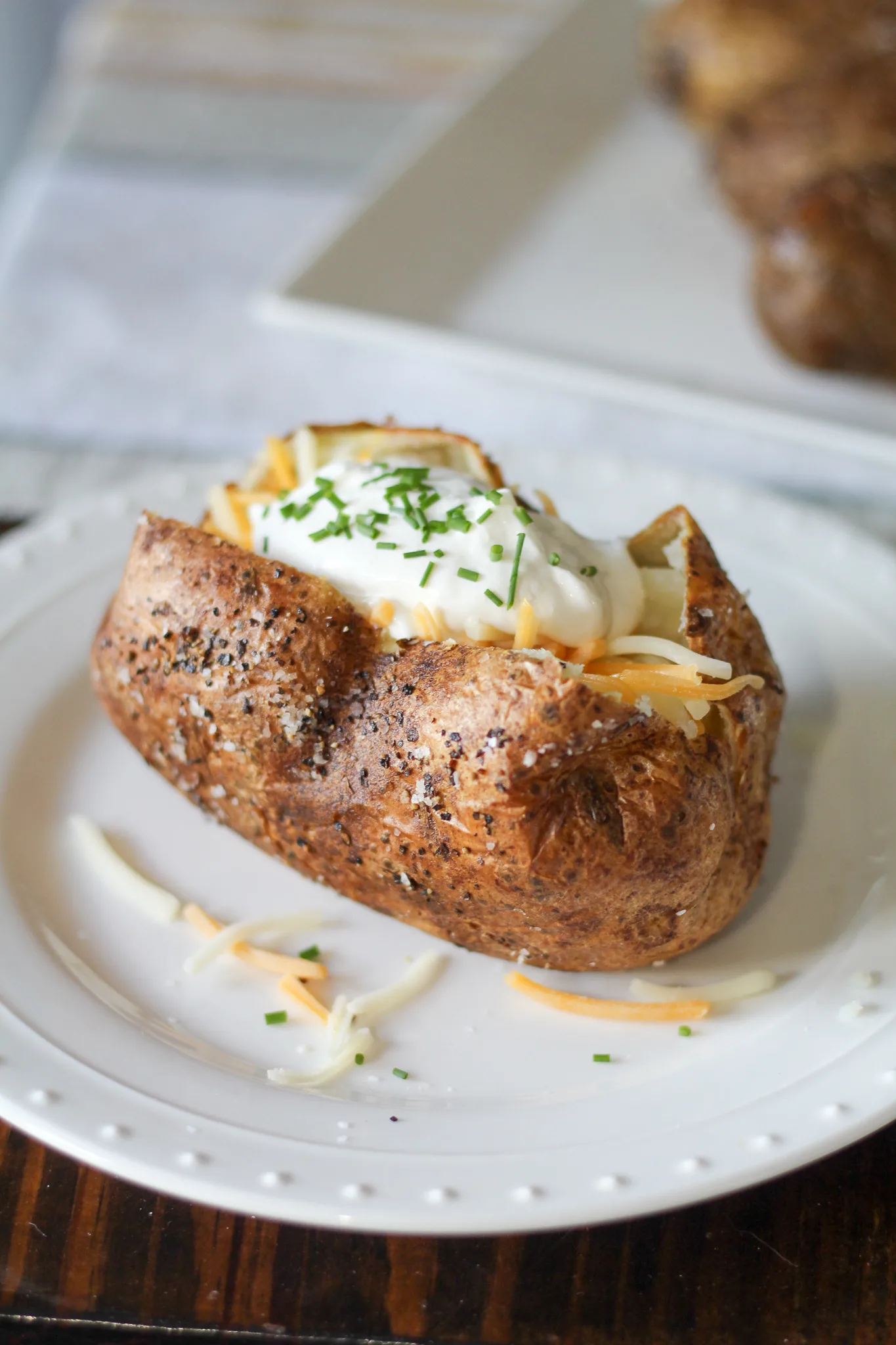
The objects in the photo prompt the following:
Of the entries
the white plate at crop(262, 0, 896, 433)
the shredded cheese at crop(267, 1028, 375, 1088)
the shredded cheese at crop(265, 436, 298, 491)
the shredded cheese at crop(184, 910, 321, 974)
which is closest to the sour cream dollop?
the shredded cheese at crop(265, 436, 298, 491)

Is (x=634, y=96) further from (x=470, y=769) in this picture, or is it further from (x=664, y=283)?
(x=470, y=769)

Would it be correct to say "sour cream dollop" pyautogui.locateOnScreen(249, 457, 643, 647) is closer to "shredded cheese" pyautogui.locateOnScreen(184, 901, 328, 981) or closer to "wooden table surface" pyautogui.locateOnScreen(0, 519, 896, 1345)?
"shredded cheese" pyautogui.locateOnScreen(184, 901, 328, 981)

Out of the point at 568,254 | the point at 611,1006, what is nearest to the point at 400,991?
the point at 611,1006

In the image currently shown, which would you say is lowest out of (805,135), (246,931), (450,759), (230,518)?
(246,931)

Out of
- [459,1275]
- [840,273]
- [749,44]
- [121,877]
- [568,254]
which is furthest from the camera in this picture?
[749,44]

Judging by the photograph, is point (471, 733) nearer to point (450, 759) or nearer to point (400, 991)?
point (450, 759)

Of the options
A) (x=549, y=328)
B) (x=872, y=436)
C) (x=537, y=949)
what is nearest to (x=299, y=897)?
(x=537, y=949)
